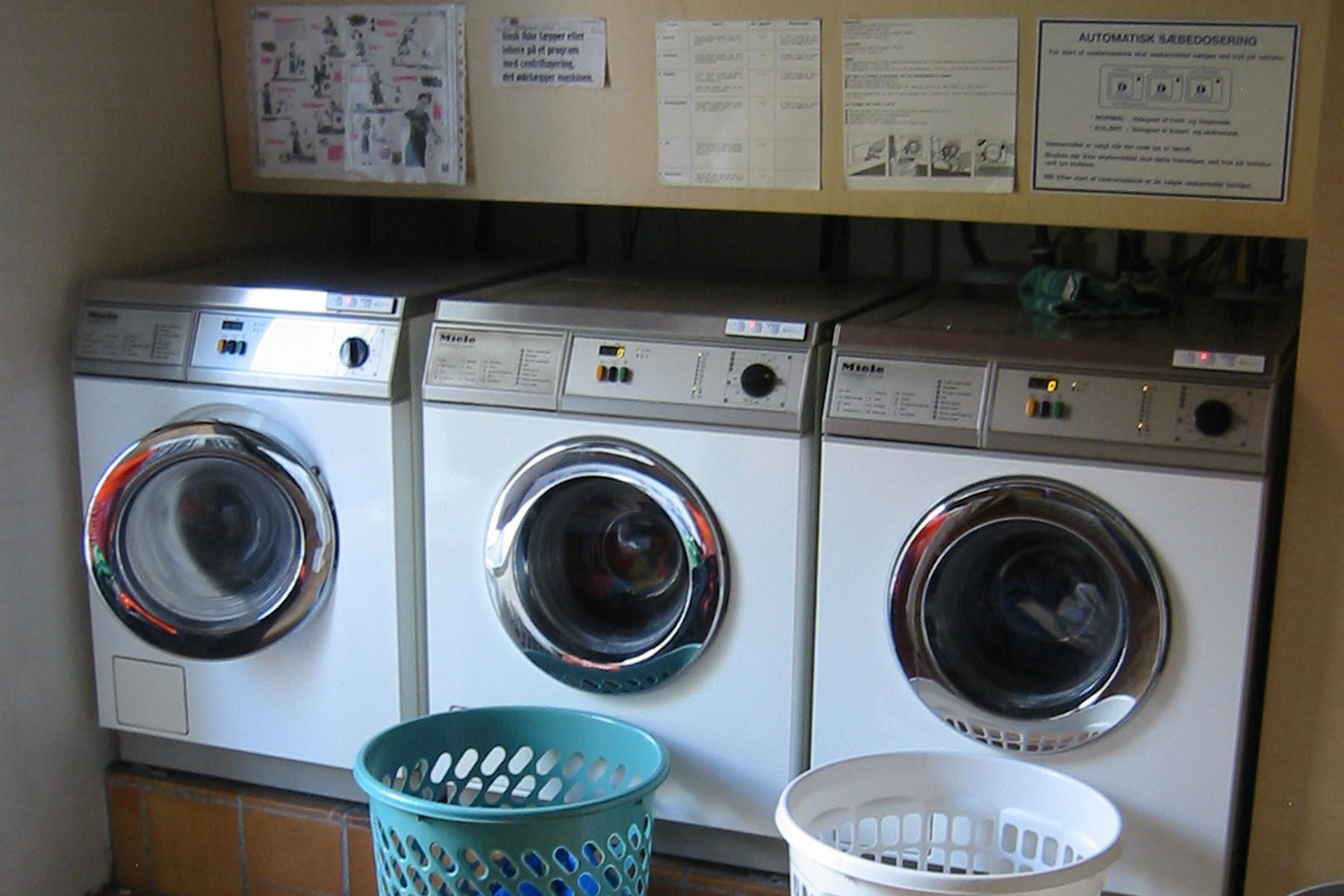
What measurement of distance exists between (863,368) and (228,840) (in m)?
1.34

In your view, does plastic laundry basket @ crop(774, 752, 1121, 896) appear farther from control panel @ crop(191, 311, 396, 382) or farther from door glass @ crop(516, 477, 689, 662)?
control panel @ crop(191, 311, 396, 382)

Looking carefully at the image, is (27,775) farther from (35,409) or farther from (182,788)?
(35,409)

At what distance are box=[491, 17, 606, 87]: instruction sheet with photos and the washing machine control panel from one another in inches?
35.4

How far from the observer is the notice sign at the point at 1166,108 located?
2059 millimetres

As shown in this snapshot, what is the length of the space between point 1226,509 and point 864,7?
3.02 feet

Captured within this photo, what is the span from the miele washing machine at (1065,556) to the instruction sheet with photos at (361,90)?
0.88 m

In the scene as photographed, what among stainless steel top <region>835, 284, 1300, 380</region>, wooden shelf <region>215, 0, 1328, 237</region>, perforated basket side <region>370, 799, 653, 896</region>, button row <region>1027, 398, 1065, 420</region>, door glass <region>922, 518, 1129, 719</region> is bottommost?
perforated basket side <region>370, 799, 653, 896</region>

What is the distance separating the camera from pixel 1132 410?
1.91m

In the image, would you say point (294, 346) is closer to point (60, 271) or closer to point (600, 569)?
point (60, 271)

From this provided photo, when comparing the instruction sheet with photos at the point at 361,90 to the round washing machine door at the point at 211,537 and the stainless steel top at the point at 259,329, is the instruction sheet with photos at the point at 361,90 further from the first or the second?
the round washing machine door at the point at 211,537

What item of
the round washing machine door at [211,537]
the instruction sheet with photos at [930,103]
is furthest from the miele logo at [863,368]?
the round washing machine door at [211,537]

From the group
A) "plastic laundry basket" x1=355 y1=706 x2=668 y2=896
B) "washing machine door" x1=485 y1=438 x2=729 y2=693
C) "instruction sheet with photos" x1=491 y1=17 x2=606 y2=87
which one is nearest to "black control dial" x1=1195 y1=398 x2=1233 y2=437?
"washing machine door" x1=485 y1=438 x2=729 y2=693

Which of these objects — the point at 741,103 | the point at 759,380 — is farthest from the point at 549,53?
the point at 759,380

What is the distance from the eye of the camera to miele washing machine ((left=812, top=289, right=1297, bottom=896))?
189 centimetres
